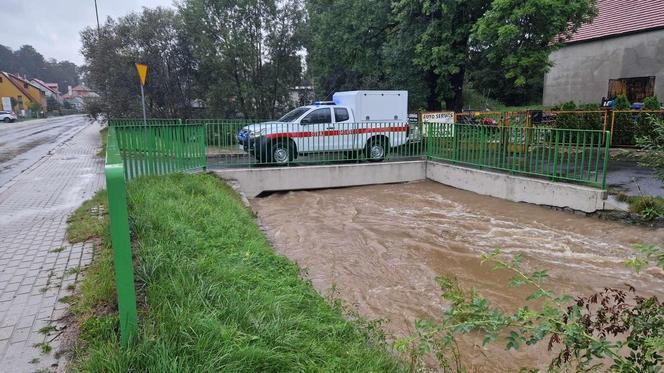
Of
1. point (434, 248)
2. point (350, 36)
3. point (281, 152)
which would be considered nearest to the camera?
point (434, 248)

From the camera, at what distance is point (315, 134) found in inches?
516

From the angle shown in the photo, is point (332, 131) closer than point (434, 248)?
No

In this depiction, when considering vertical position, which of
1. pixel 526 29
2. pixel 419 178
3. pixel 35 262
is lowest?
pixel 419 178

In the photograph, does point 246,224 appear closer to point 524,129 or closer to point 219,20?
point 524,129

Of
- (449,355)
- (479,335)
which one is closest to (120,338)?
(449,355)

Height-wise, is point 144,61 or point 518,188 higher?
point 144,61

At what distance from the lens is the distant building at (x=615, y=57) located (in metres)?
17.8

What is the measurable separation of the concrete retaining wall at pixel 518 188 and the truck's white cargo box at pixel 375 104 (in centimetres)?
236

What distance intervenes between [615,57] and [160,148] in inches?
748

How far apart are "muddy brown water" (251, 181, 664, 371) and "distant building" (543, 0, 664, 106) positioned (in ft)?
38.5

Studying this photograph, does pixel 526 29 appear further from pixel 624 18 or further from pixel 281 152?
pixel 281 152

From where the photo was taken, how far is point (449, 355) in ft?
14.5

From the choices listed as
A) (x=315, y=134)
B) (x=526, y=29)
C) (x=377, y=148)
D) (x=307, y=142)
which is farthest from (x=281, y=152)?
(x=526, y=29)

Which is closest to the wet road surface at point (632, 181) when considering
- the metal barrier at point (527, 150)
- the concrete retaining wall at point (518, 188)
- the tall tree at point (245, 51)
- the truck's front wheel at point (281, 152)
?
the metal barrier at point (527, 150)
